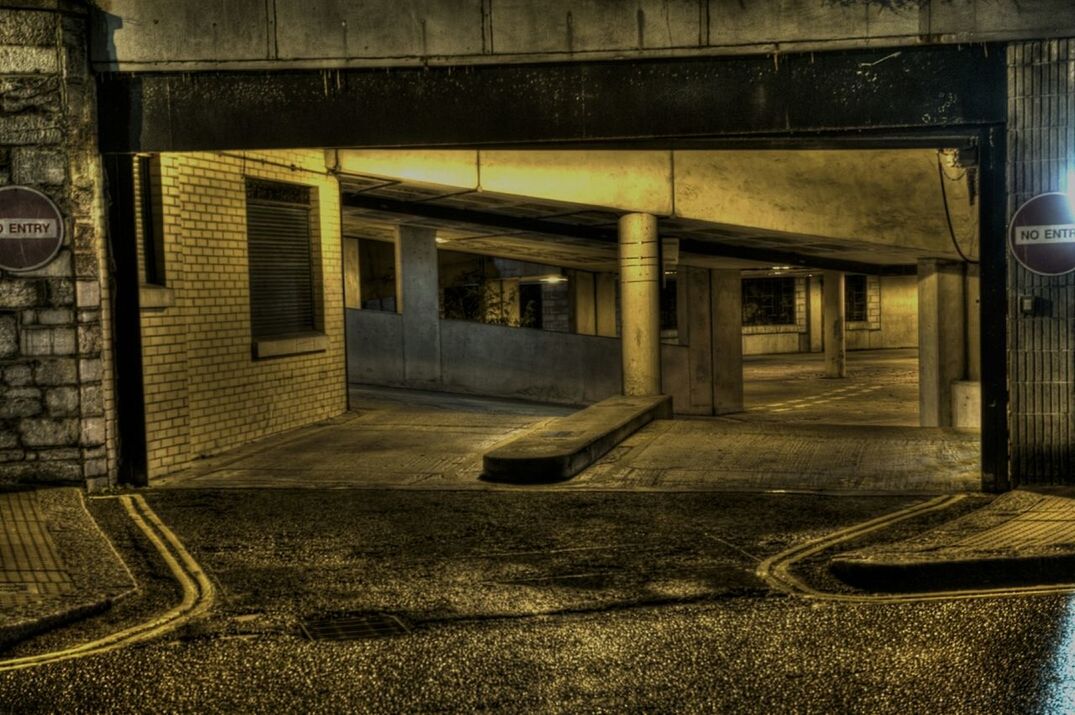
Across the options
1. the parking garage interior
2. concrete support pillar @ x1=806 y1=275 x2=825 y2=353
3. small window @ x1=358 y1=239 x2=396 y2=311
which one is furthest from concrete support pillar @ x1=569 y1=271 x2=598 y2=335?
concrete support pillar @ x1=806 y1=275 x2=825 y2=353

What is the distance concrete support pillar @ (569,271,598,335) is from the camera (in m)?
30.7

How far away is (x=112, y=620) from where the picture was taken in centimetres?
647

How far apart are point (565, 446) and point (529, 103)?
10.7 feet

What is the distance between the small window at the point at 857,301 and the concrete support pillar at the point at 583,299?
1503 cm

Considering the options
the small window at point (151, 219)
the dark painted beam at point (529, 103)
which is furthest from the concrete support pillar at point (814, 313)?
the small window at point (151, 219)

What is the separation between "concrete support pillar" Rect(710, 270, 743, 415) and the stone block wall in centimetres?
1350

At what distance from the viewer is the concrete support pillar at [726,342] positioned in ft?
71.9

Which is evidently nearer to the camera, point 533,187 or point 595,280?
point 533,187

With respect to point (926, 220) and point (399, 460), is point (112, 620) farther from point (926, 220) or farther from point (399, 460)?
point (926, 220)

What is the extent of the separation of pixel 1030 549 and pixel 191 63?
312 inches

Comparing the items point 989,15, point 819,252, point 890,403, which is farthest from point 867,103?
point 890,403

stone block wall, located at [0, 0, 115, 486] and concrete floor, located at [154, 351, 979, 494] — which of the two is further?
concrete floor, located at [154, 351, 979, 494]

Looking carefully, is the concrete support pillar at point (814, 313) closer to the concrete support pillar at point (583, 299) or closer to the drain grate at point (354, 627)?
the concrete support pillar at point (583, 299)

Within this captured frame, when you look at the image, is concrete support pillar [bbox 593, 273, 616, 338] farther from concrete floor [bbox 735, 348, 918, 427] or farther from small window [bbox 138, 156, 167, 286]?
small window [bbox 138, 156, 167, 286]
